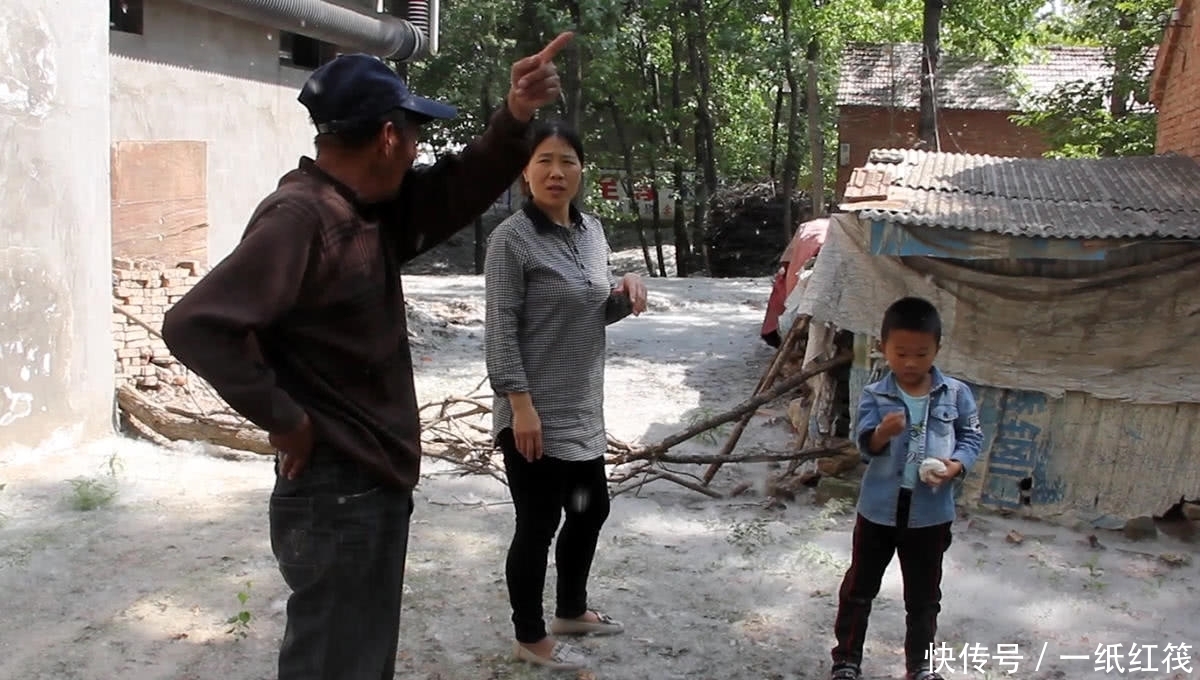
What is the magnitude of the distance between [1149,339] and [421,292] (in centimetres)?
1051

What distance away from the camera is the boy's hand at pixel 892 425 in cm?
301

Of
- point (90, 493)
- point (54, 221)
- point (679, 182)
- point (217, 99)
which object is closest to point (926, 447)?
point (90, 493)

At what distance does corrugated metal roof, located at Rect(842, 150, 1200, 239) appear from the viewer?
201 inches

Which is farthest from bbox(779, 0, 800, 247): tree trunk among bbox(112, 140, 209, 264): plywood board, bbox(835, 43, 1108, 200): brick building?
bbox(112, 140, 209, 264): plywood board

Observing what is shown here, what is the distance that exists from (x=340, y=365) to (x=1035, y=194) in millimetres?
4955

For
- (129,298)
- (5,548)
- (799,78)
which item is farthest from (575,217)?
(799,78)

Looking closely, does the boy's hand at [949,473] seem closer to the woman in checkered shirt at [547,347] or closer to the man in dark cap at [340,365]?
the woman in checkered shirt at [547,347]

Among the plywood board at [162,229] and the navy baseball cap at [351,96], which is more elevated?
the navy baseball cap at [351,96]

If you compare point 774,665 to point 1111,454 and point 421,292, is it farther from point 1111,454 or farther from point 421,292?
point 421,292

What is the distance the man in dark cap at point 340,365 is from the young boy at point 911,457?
148 centimetres

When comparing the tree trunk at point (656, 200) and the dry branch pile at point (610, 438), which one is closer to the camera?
the dry branch pile at point (610, 438)

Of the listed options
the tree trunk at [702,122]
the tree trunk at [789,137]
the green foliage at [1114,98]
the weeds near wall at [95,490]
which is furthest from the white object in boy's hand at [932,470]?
the tree trunk at [702,122]

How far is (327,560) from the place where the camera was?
2.09 m

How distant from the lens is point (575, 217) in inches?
135
